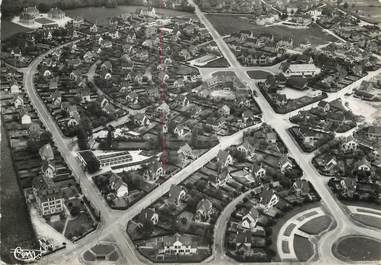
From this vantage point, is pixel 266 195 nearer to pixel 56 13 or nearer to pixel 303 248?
pixel 303 248

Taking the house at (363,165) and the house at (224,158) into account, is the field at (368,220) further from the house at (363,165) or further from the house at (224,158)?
the house at (224,158)

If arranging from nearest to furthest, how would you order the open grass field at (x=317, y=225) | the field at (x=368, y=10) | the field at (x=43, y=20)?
the open grass field at (x=317, y=225) < the field at (x=43, y=20) < the field at (x=368, y=10)

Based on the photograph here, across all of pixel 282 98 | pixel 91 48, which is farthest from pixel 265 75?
pixel 91 48

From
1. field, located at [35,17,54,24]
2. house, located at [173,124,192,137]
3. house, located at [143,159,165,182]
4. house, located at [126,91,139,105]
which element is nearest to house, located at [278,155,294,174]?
house, located at [173,124,192,137]

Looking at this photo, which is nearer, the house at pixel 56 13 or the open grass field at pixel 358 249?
the open grass field at pixel 358 249

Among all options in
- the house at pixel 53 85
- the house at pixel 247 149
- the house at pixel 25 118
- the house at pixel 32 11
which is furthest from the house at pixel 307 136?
the house at pixel 32 11

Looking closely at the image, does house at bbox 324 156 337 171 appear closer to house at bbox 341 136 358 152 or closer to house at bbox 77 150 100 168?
house at bbox 341 136 358 152
